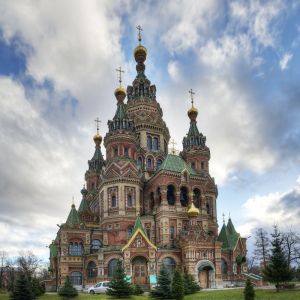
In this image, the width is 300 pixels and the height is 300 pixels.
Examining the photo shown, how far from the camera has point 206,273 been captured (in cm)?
4634

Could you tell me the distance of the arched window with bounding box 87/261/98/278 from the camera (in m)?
47.5

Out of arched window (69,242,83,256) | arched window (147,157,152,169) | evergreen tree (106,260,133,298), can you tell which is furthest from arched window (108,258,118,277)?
arched window (147,157,152,169)

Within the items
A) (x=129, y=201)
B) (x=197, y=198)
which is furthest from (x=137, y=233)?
(x=197, y=198)

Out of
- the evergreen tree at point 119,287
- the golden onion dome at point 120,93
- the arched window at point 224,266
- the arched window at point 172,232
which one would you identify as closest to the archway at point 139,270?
the arched window at point 172,232

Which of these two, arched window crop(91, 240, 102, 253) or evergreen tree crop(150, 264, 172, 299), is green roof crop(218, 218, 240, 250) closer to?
arched window crop(91, 240, 102, 253)

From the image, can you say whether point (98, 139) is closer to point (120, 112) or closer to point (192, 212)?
point (120, 112)

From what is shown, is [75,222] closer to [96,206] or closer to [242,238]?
[96,206]

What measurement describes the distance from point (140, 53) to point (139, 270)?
3657cm

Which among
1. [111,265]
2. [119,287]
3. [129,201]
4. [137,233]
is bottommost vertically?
[119,287]

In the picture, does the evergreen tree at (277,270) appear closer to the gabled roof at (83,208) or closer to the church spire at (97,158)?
the gabled roof at (83,208)

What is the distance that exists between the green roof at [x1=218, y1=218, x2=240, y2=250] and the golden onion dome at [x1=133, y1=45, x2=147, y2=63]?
30198 mm

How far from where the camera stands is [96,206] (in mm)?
59531

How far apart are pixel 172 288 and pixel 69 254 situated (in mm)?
20694

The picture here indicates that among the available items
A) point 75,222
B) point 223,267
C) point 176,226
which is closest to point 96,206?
point 75,222
